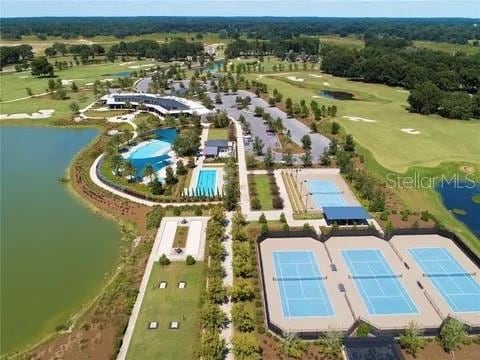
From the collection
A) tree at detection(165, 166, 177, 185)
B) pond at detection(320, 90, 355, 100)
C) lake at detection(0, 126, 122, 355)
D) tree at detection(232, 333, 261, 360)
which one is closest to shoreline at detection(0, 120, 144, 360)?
lake at detection(0, 126, 122, 355)

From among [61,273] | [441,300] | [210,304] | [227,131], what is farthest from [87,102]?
[441,300]

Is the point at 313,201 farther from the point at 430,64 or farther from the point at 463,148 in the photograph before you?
the point at 430,64

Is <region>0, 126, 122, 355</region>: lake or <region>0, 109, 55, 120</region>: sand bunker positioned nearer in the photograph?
<region>0, 126, 122, 355</region>: lake

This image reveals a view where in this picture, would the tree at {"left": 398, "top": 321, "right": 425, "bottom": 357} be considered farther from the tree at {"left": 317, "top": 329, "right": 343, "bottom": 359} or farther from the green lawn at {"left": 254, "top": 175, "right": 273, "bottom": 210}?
the green lawn at {"left": 254, "top": 175, "right": 273, "bottom": 210}

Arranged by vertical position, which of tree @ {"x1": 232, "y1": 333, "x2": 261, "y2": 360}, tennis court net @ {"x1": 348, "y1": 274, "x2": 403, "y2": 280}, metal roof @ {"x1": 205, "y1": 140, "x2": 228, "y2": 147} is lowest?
metal roof @ {"x1": 205, "y1": 140, "x2": 228, "y2": 147}

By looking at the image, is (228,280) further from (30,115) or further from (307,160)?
(30,115)

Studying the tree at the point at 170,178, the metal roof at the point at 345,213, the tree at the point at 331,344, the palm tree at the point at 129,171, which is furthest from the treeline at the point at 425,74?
the tree at the point at 331,344

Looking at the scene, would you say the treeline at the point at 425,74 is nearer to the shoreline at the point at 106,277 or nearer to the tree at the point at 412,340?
the tree at the point at 412,340
